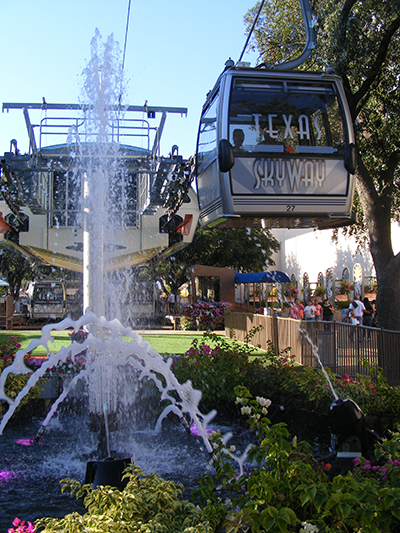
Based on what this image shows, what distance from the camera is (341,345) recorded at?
10.5 meters

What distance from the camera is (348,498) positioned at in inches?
109

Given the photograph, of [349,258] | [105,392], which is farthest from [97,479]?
[349,258]

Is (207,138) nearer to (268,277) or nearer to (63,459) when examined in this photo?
(63,459)

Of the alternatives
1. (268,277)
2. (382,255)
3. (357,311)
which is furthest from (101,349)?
(268,277)

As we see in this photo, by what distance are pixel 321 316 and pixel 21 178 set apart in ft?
44.4

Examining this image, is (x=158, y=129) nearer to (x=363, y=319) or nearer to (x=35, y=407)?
(x=35, y=407)

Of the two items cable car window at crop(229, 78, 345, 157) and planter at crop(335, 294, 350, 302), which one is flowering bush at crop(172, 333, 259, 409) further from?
planter at crop(335, 294, 350, 302)

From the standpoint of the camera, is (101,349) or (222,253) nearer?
(101,349)

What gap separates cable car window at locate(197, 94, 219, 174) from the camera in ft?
29.2

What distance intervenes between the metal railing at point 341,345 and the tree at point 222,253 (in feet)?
86.8

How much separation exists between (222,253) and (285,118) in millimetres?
33696

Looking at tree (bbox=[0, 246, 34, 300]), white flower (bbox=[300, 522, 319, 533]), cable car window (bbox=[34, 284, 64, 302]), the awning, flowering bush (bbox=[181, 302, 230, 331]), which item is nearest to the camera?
white flower (bbox=[300, 522, 319, 533])

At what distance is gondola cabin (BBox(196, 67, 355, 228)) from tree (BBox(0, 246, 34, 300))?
38.3 metres

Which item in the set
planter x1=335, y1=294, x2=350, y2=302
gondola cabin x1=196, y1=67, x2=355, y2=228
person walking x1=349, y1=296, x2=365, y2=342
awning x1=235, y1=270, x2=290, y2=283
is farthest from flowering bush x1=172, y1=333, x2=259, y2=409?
planter x1=335, y1=294, x2=350, y2=302
